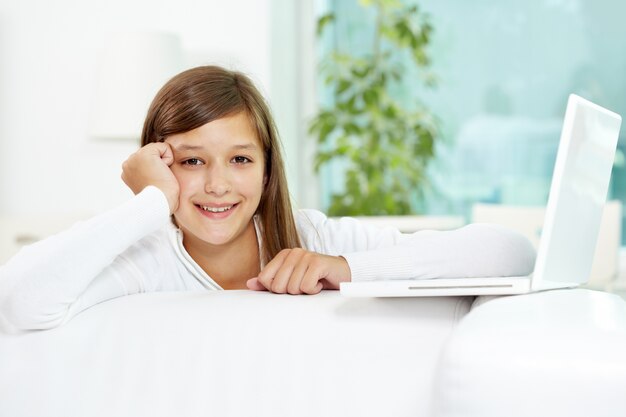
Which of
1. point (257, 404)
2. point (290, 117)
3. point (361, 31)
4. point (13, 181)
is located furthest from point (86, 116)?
point (257, 404)

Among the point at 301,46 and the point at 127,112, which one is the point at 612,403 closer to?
the point at 127,112

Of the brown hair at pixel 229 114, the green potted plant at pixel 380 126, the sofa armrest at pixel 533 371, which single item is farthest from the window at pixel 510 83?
the sofa armrest at pixel 533 371

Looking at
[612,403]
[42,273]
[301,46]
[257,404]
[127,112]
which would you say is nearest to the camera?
[612,403]

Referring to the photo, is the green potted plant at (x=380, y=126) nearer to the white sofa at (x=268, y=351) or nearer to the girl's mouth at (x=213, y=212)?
the girl's mouth at (x=213, y=212)

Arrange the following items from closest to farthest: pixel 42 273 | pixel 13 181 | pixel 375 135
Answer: pixel 42 273 → pixel 13 181 → pixel 375 135

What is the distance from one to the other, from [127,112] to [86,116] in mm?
476

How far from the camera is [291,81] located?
426 centimetres

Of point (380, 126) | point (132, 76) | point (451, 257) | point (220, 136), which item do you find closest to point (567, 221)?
point (451, 257)

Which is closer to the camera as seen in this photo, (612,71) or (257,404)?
→ (257,404)

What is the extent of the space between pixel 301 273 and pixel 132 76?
2.38 metres

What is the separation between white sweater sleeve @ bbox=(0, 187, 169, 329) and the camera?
0.87 metres

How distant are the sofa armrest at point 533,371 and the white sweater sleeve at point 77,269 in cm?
44

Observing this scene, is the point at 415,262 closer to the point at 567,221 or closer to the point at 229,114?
the point at 567,221

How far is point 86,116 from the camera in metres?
3.57
